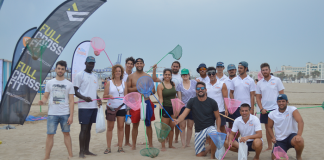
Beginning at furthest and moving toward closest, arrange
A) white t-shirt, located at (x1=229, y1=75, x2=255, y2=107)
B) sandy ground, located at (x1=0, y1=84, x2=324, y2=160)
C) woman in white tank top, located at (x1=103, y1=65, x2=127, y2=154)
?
white t-shirt, located at (x1=229, y1=75, x2=255, y2=107), woman in white tank top, located at (x1=103, y1=65, x2=127, y2=154), sandy ground, located at (x1=0, y1=84, x2=324, y2=160)

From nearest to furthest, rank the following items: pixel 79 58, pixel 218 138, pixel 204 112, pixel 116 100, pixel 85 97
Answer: pixel 218 138 → pixel 85 97 → pixel 204 112 → pixel 116 100 → pixel 79 58

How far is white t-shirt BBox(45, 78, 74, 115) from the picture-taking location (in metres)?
4.14

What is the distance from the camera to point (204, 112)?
4.47m

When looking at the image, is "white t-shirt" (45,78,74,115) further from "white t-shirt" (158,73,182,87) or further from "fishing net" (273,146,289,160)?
"fishing net" (273,146,289,160)

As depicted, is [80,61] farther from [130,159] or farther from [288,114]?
[288,114]

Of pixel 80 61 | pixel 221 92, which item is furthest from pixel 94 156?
pixel 80 61

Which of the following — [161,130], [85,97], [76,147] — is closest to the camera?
[161,130]

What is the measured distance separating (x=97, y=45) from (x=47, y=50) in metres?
1.94

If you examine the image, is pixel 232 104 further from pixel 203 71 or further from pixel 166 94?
pixel 166 94

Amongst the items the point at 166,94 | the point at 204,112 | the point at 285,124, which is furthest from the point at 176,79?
the point at 285,124

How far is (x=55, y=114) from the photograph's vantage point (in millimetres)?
4129

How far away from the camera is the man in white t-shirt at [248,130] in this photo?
4.01 meters

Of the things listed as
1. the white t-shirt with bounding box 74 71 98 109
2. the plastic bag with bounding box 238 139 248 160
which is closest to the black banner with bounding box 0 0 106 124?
the white t-shirt with bounding box 74 71 98 109

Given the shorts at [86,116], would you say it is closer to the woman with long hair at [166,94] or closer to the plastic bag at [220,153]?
the woman with long hair at [166,94]
